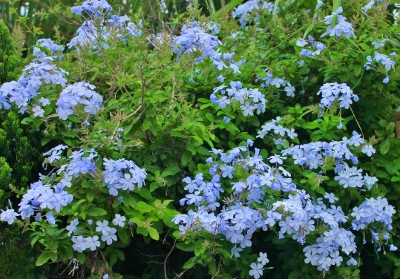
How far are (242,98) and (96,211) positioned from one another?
0.83 metres

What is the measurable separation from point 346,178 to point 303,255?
369 millimetres

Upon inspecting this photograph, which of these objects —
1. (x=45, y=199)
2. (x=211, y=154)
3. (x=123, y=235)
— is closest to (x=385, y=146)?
(x=211, y=154)

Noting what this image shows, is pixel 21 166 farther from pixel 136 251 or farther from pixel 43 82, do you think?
pixel 136 251

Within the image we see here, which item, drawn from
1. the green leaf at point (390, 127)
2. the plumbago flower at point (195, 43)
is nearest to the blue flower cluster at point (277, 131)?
the plumbago flower at point (195, 43)

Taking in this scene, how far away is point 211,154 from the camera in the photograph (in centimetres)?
227

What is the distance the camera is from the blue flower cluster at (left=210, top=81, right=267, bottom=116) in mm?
2387

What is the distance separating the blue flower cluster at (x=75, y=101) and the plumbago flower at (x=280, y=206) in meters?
0.46

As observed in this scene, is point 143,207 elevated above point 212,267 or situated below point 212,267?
above

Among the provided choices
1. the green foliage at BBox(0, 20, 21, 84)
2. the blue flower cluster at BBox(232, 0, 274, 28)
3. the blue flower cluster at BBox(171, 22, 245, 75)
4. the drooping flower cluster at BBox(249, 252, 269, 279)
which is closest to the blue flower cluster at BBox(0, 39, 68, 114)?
the green foliage at BBox(0, 20, 21, 84)

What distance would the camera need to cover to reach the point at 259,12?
128 inches

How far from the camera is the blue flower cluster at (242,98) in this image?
94.0 inches

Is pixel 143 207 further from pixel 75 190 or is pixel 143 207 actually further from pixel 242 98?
pixel 242 98

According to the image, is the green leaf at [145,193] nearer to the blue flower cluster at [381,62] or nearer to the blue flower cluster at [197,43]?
the blue flower cluster at [197,43]

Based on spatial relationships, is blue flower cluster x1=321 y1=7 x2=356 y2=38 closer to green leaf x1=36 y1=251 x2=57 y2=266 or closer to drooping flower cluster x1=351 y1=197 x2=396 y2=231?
drooping flower cluster x1=351 y1=197 x2=396 y2=231
